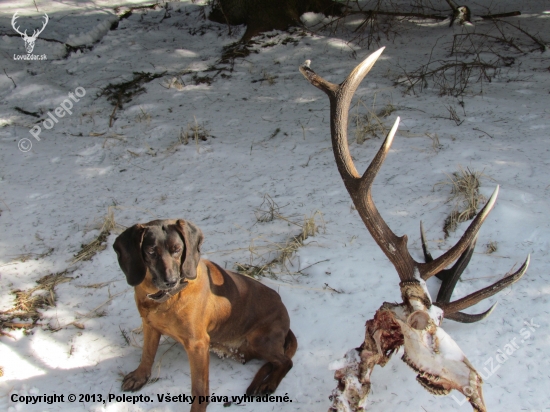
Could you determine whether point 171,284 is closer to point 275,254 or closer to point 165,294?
point 165,294

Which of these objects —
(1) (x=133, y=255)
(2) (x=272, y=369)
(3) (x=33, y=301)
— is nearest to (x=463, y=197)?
(2) (x=272, y=369)

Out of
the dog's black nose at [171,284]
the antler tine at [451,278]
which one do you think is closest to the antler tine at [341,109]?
the dog's black nose at [171,284]

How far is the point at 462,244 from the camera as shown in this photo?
2.28 meters

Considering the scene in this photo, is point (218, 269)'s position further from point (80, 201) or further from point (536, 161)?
point (536, 161)

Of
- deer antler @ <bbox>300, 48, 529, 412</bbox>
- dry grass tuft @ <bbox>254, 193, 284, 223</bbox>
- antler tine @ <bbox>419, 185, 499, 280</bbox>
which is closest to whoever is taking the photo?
deer antler @ <bbox>300, 48, 529, 412</bbox>

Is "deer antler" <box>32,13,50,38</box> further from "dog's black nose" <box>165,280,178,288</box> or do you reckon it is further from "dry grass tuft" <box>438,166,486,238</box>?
"dog's black nose" <box>165,280,178,288</box>

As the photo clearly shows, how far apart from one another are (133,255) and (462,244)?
1551 millimetres

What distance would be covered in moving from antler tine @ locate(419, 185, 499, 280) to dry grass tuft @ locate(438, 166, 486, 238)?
1.57m

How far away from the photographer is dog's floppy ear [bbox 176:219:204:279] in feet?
8.51

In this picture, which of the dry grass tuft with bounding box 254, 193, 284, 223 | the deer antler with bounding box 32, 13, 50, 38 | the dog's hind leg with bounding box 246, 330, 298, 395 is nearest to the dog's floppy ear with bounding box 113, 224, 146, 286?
the dog's hind leg with bounding box 246, 330, 298, 395

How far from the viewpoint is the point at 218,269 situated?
310 cm

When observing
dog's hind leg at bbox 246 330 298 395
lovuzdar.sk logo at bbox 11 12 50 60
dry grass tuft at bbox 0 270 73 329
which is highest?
lovuzdar.sk logo at bbox 11 12 50 60
